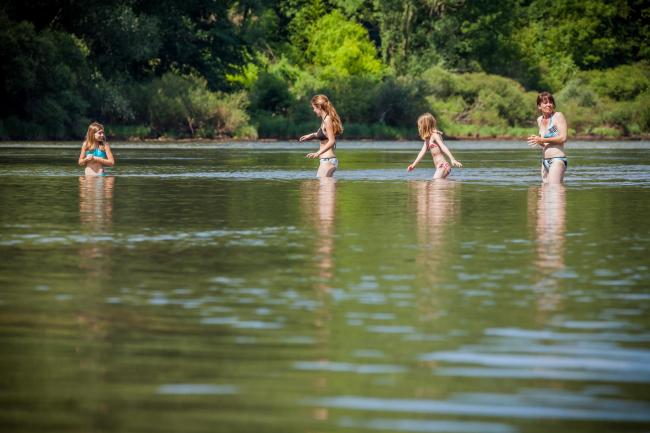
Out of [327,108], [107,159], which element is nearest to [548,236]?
[327,108]

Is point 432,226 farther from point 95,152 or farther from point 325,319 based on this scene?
point 95,152

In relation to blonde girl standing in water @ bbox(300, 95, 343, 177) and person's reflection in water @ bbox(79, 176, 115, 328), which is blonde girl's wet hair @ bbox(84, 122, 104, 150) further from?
blonde girl standing in water @ bbox(300, 95, 343, 177)

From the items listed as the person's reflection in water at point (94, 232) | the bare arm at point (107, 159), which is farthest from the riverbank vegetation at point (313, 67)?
the person's reflection in water at point (94, 232)

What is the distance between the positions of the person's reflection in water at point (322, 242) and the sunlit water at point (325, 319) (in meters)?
0.03

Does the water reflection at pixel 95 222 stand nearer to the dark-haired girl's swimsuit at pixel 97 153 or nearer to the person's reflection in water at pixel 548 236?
the dark-haired girl's swimsuit at pixel 97 153

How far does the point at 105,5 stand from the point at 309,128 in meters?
13.2

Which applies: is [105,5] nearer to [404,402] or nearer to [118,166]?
[118,166]

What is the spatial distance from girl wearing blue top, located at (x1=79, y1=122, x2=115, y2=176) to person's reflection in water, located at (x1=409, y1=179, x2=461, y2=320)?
5.39 m

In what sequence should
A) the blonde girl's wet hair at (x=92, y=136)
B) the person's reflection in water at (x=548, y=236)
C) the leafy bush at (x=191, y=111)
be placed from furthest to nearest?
1. the leafy bush at (x=191, y=111)
2. the blonde girl's wet hair at (x=92, y=136)
3. the person's reflection in water at (x=548, y=236)

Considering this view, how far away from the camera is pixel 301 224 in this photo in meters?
16.1

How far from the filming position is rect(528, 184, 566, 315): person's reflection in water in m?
9.95

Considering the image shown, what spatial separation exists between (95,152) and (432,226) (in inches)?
503

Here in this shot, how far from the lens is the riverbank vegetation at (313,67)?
63.0 metres

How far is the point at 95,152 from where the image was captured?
27.4 m
